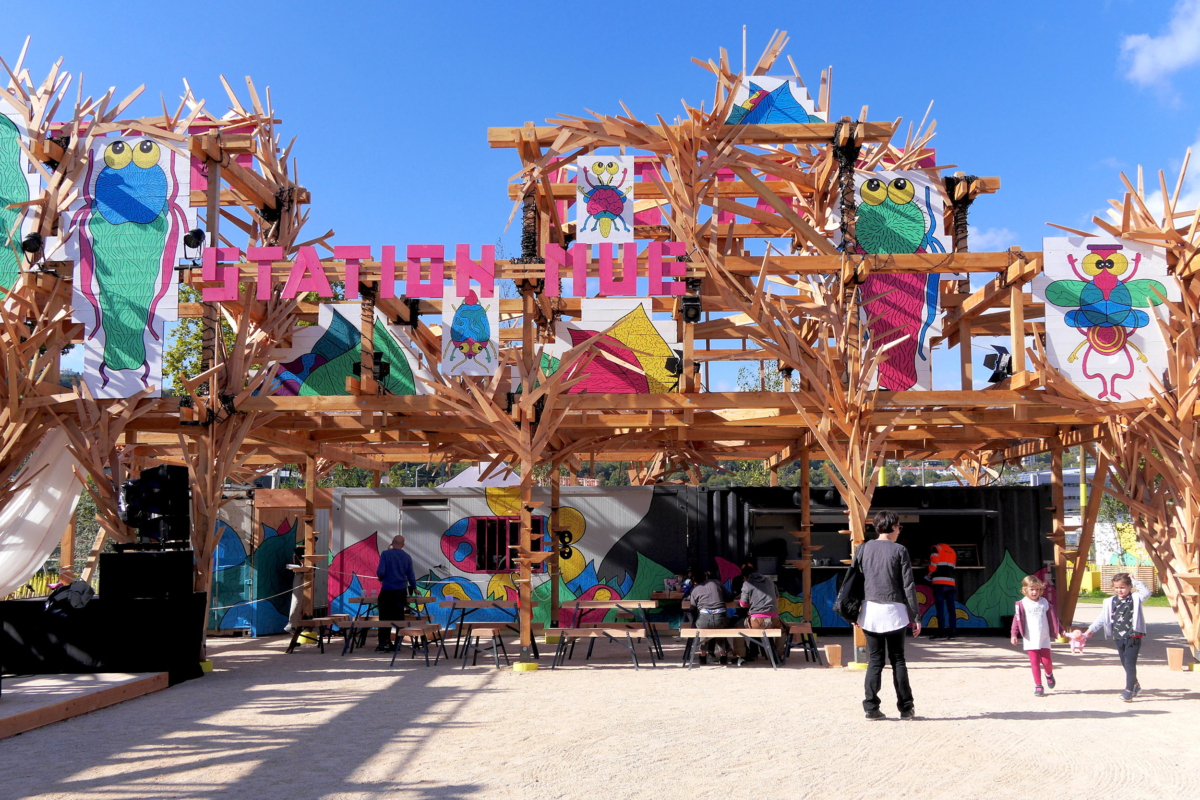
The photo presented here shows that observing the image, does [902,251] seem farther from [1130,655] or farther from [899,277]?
[1130,655]

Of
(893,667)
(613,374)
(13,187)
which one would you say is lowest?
(893,667)

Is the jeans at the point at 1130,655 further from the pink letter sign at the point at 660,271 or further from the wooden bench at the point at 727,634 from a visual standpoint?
the pink letter sign at the point at 660,271

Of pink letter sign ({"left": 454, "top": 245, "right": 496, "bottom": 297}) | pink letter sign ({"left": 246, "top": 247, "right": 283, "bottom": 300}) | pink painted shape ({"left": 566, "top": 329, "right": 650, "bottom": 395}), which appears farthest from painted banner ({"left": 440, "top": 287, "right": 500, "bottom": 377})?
pink letter sign ({"left": 246, "top": 247, "right": 283, "bottom": 300})

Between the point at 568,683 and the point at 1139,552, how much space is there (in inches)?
1327

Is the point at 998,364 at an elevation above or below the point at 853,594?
above

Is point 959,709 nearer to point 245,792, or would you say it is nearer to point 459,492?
point 245,792

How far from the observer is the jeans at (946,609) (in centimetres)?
1442

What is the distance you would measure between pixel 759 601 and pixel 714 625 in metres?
0.58

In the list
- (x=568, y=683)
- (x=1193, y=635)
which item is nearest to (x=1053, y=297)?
(x=1193, y=635)

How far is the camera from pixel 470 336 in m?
11.8

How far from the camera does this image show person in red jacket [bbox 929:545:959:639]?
47.4ft

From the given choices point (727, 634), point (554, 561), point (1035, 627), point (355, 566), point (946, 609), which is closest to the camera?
point (1035, 627)

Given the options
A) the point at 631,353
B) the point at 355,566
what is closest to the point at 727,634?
the point at 631,353

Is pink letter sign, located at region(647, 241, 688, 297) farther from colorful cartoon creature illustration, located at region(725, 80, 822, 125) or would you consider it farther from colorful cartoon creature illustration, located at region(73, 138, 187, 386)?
colorful cartoon creature illustration, located at region(73, 138, 187, 386)
